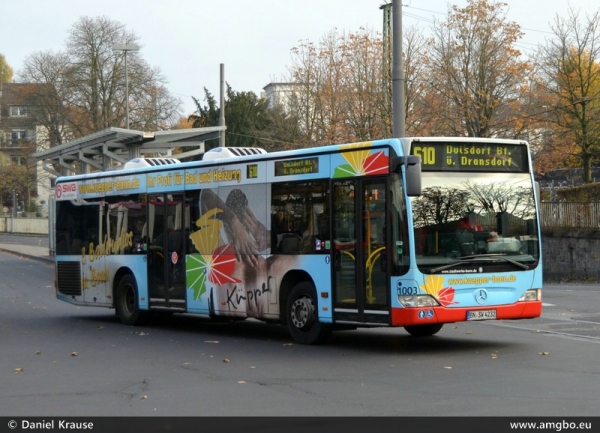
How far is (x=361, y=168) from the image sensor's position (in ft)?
44.1

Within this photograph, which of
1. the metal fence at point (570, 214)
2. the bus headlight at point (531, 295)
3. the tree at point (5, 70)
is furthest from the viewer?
the tree at point (5, 70)

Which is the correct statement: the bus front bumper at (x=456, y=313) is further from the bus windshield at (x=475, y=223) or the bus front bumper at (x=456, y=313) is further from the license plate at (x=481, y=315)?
the bus windshield at (x=475, y=223)

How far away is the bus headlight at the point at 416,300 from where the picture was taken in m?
12.6

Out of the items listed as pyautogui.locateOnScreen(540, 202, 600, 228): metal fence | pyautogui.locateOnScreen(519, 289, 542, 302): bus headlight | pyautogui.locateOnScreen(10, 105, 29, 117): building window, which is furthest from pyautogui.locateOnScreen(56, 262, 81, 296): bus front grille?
pyautogui.locateOnScreen(10, 105, 29, 117): building window

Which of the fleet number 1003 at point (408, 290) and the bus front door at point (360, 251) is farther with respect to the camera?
the bus front door at point (360, 251)

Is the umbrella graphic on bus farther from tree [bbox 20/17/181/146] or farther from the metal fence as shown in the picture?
tree [bbox 20/17/181/146]

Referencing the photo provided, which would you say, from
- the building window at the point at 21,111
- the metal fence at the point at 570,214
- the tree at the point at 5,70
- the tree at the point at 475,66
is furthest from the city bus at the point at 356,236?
the tree at the point at 5,70

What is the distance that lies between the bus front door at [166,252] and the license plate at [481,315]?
235 inches

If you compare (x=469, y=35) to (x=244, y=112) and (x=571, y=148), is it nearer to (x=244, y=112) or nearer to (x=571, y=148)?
(x=571, y=148)

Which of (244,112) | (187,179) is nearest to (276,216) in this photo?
(187,179)

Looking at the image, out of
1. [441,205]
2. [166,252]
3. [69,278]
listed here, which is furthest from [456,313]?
[69,278]

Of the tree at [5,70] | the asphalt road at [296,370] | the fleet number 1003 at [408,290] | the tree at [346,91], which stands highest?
the tree at [5,70]

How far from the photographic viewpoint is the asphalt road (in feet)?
29.8

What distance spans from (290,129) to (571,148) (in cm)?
1428
